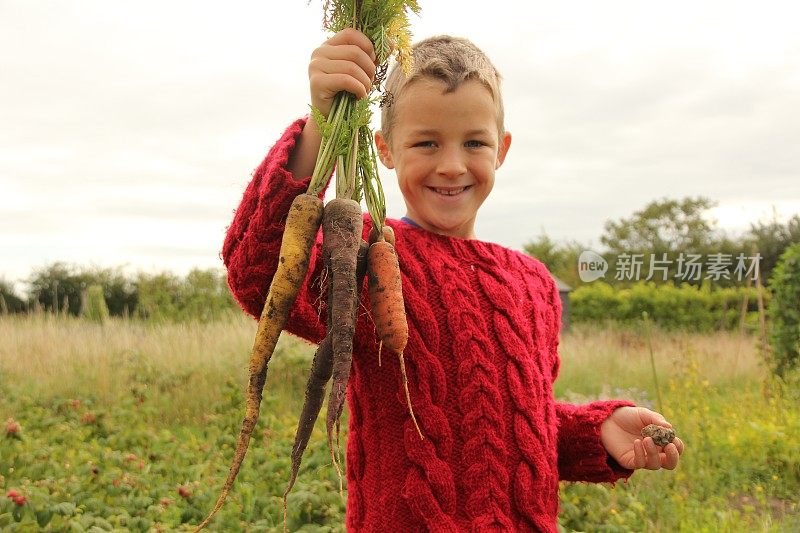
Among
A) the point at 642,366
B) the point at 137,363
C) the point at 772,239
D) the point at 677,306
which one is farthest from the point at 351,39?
the point at 772,239

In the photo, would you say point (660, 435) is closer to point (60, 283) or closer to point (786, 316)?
point (786, 316)

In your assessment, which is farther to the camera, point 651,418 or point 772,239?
point 772,239

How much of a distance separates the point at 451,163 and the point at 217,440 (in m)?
3.38

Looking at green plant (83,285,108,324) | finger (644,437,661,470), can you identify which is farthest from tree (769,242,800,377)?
green plant (83,285,108,324)

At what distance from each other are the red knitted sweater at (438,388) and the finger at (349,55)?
0.22 m

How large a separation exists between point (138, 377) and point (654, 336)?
8121 millimetres

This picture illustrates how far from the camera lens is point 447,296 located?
1.82m

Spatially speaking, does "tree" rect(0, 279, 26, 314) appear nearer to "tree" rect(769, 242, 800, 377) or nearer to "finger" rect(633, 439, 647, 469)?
"tree" rect(769, 242, 800, 377)

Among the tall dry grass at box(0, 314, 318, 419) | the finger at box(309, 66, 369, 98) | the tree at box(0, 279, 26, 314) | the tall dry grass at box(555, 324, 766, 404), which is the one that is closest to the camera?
the finger at box(309, 66, 369, 98)

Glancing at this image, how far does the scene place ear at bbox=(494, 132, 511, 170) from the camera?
2.04m

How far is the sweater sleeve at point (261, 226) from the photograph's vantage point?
5.02ft

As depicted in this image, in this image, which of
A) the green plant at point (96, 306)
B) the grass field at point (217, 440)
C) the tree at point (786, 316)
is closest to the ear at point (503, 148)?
the grass field at point (217, 440)

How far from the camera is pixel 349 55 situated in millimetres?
1383

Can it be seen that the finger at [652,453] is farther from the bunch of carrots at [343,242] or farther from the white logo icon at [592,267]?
the white logo icon at [592,267]
